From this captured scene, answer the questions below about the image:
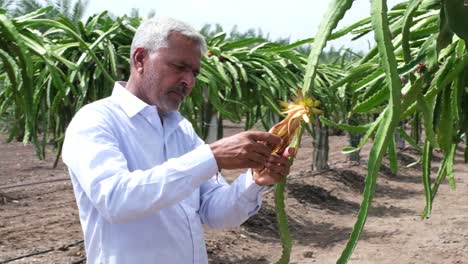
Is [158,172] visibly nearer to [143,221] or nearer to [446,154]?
[143,221]

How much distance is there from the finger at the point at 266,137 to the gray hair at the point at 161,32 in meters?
0.38

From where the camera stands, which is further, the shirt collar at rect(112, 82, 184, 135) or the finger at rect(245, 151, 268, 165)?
the shirt collar at rect(112, 82, 184, 135)

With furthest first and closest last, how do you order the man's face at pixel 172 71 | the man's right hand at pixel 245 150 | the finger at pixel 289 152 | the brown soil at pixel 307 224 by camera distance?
the brown soil at pixel 307 224
the man's face at pixel 172 71
the man's right hand at pixel 245 150
the finger at pixel 289 152

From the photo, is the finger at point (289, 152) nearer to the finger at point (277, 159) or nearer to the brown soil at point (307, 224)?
the finger at point (277, 159)

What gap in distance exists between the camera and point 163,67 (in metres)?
1.34

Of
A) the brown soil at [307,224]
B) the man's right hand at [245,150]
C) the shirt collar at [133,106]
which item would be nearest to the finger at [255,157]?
the man's right hand at [245,150]

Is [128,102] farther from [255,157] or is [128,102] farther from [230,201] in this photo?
[255,157]

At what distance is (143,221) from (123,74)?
5.41 feet

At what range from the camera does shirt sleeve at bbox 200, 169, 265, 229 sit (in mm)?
1366

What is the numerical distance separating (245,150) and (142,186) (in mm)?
183

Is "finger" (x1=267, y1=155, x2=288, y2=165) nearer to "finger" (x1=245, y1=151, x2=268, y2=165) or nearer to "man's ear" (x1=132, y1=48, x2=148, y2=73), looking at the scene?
"finger" (x1=245, y1=151, x2=268, y2=165)

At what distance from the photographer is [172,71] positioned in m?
Result: 1.34

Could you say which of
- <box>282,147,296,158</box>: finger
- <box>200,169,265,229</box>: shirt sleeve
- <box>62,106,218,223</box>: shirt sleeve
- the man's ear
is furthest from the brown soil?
<box>282,147,296,158</box>: finger

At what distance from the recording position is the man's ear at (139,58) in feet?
4.58
